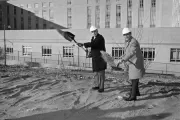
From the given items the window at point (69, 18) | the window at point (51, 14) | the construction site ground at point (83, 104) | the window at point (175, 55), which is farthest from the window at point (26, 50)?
the window at point (51, 14)

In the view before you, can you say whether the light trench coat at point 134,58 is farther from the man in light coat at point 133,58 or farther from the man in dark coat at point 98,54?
the man in dark coat at point 98,54

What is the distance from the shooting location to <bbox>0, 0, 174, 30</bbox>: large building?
48844 millimetres

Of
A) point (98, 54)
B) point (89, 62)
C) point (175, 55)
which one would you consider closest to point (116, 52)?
point (89, 62)

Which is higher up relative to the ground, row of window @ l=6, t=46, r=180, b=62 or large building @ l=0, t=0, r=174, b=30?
large building @ l=0, t=0, r=174, b=30

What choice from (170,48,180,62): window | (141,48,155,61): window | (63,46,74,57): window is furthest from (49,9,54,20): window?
(170,48,180,62): window

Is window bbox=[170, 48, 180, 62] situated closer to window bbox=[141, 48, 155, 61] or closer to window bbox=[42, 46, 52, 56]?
window bbox=[141, 48, 155, 61]

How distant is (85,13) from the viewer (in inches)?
2213

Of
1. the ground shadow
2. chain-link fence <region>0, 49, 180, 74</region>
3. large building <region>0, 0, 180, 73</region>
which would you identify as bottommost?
the ground shadow

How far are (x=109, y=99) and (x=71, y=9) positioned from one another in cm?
5529

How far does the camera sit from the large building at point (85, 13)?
160 feet

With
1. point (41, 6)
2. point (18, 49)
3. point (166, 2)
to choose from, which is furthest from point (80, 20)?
point (18, 49)

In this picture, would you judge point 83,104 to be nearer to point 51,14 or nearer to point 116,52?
point 116,52

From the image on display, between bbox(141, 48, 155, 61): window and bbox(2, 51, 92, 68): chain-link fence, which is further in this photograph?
bbox(2, 51, 92, 68): chain-link fence

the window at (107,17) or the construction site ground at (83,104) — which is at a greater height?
the window at (107,17)
